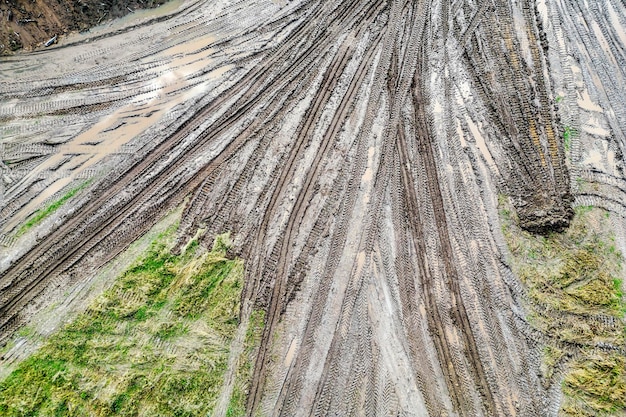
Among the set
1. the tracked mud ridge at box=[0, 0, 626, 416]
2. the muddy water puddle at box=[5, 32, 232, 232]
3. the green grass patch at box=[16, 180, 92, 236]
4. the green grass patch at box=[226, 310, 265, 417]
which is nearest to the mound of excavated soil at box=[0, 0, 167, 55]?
the tracked mud ridge at box=[0, 0, 626, 416]

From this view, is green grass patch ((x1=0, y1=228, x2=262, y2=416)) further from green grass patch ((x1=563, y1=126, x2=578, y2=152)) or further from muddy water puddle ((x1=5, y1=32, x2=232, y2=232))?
green grass patch ((x1=563, y1=126, x2=578, y2=152))

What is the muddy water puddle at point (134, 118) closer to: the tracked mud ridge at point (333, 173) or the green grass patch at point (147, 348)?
the tracked mud ridge at point (333, 173)

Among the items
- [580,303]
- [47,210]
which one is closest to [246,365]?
[47,210]

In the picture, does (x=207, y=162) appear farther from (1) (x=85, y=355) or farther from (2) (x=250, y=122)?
(1) (x=85, y=355)

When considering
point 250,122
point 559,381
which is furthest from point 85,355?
point 559,381

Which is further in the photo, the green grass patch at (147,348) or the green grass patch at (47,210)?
the green grass patch at (47,210)

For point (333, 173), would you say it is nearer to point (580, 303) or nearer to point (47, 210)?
point (580, 303)

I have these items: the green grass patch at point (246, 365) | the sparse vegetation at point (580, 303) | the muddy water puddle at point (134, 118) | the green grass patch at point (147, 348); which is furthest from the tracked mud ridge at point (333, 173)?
the green grass patch at point (147, 348)
